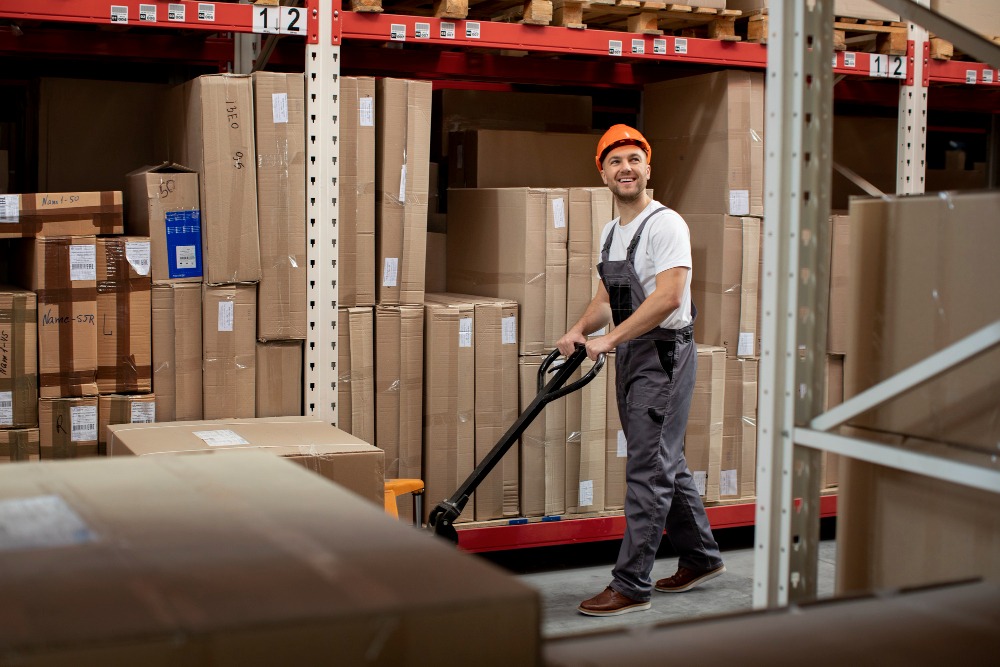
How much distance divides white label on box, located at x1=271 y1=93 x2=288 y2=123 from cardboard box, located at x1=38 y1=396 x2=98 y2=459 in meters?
1.38

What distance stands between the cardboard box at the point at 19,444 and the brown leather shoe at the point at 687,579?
2885 millimetres

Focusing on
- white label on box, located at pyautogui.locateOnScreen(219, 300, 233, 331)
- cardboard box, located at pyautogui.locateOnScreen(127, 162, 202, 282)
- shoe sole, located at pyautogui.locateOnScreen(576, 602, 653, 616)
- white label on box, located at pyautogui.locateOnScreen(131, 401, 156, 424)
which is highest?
cardboard box, located at pyautogui.locateOnScreen(127, 162, 202, 282)

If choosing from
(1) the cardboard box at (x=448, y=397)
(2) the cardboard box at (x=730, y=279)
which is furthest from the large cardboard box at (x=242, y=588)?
(2) the cardboard box at (x=730, y=279)

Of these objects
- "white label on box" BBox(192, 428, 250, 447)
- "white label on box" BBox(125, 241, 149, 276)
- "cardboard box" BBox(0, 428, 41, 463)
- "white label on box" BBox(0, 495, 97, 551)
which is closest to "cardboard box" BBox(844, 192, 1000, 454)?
"white label on box" BBox(0, 495, 97, 551)

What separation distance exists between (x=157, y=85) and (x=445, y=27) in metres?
1.60

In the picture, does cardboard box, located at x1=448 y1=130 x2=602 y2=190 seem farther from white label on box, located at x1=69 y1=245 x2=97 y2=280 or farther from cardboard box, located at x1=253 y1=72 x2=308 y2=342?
white label on box, located at x1=69 y1=245 x2=97 y2=280

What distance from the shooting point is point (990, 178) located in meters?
7.60

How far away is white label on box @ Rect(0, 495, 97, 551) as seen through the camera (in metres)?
1.58

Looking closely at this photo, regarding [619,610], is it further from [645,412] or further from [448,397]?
[448,397]

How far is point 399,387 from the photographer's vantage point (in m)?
5.25

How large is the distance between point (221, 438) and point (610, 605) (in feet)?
6.13

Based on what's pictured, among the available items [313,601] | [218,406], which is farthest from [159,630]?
[218,406]

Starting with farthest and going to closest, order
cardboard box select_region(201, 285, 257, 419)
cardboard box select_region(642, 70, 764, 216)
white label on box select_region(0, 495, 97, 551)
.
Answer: cardboard box select_region(642, 70, 764, 216) < cardboard box select_region(201, 285, 257, 419) < white label on box select_region(0, 495, 97, 551)

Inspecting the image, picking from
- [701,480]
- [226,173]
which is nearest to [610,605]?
[701,480]
